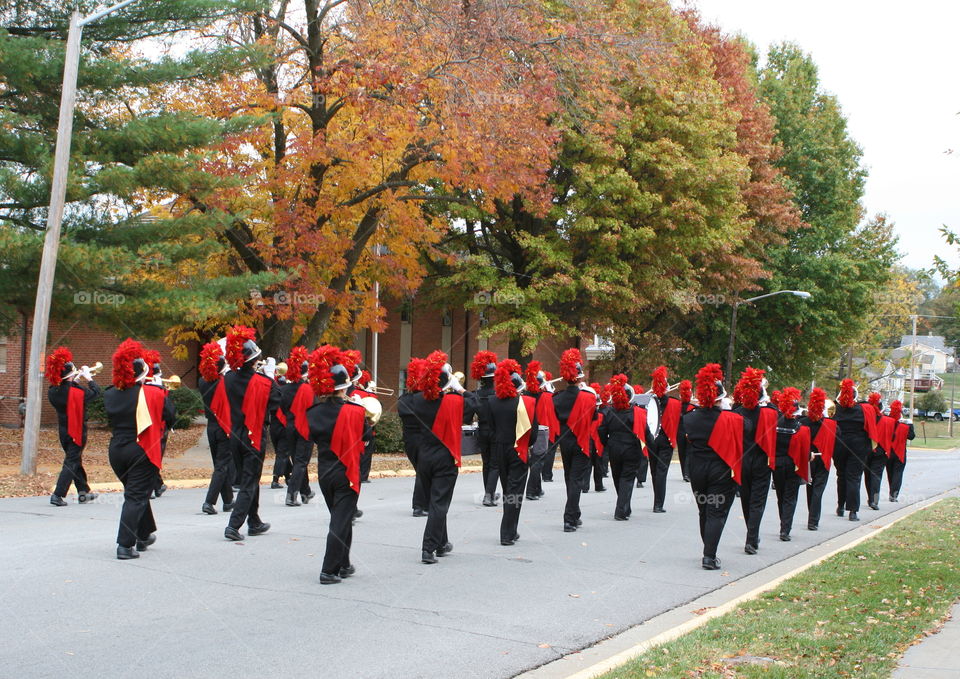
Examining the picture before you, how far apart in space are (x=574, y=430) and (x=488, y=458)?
1345 millimetres

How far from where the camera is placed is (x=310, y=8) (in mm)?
22547

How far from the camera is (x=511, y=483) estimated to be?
1093cm

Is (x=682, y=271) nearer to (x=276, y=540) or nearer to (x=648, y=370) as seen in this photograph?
(x=648, y=370)

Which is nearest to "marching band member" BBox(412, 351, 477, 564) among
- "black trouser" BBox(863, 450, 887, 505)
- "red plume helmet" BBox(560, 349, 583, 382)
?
"red plume helmet" BBox(560, 349, 583, 382)

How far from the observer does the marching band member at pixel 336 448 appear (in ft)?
27.6

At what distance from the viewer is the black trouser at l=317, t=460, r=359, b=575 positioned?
27.6 feet

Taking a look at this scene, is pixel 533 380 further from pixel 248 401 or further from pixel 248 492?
pixel 248 492

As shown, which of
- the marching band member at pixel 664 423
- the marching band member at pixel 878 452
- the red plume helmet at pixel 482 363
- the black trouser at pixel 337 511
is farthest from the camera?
the marching band member at pixel 878 452

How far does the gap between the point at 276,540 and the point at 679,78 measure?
22.5 m

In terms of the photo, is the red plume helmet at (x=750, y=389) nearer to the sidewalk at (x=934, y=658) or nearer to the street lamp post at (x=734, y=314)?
the sidewalk at (x=934, y=658)

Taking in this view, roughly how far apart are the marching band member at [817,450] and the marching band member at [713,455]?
3.99 metres

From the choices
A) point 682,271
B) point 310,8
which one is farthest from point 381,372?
point 310,8

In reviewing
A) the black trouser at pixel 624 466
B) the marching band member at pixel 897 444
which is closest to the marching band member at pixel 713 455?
the black trouser at pixel 624 466

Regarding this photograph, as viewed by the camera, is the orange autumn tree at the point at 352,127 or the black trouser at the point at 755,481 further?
the orange autumn tree at the point at 352,127
